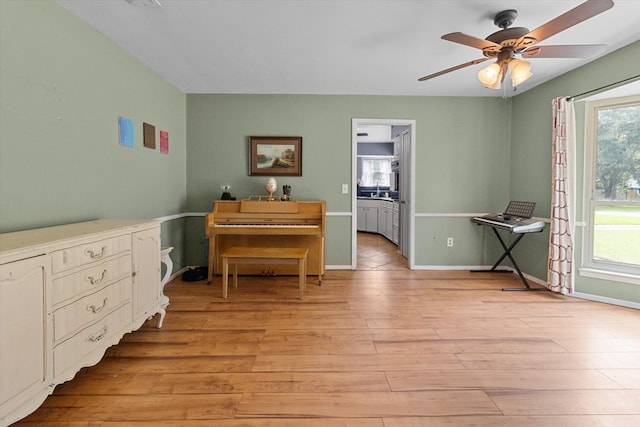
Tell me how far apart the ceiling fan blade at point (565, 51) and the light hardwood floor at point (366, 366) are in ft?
6.63

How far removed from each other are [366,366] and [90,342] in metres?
1.55

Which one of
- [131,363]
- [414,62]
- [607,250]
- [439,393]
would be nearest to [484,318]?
[439,393]

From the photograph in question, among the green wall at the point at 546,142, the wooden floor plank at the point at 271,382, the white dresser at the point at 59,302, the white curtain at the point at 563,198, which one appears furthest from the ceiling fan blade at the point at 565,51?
the white dresser at the point at 59,302

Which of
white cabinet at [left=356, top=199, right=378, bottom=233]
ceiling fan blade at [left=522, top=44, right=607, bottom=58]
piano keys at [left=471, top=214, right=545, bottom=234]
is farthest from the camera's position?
white cabinet at [left=356, top=199, right=378, bottom=233]

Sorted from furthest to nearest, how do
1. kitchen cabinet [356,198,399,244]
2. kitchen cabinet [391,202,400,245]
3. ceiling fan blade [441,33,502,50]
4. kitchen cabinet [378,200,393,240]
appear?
kitchen cabinet [378,200,393,240] < kitchen cabinet [356,198,399,244] < kitchen cabinet [391,202,400,245] < ceiling fan blade [441,33,502,50]

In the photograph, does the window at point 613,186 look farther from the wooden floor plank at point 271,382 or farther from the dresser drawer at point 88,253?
the dresser drawer at point 88,253

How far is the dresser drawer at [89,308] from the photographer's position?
1.42m

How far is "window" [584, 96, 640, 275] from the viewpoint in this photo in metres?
2.88

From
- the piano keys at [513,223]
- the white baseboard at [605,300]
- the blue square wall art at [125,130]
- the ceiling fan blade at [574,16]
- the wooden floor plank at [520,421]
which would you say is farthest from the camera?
the piano keys at [513,223]

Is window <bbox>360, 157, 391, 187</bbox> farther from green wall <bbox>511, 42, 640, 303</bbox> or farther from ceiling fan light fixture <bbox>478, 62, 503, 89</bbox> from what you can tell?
ceiling fan light fixture <bbox>478, 62, 503, 89</bbox>

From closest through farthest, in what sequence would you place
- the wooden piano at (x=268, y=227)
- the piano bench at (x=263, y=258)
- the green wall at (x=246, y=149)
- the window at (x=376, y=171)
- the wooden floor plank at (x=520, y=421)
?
the wooden floor plank at (x=520, y=421), the green wall at (x=246, y=149), the piano bench at (x=263, y=258), the wooden piano at (x=268, y=227), the window at (x=376, y=171)

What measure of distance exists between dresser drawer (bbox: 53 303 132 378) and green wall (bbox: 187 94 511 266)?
2.27 metres

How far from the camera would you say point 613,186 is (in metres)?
2.98

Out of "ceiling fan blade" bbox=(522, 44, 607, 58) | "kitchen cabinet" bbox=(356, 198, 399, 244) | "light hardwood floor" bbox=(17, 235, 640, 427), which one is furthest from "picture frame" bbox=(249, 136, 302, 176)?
"kitchen cabinet" bbox=(356, 198, 399, 244)
